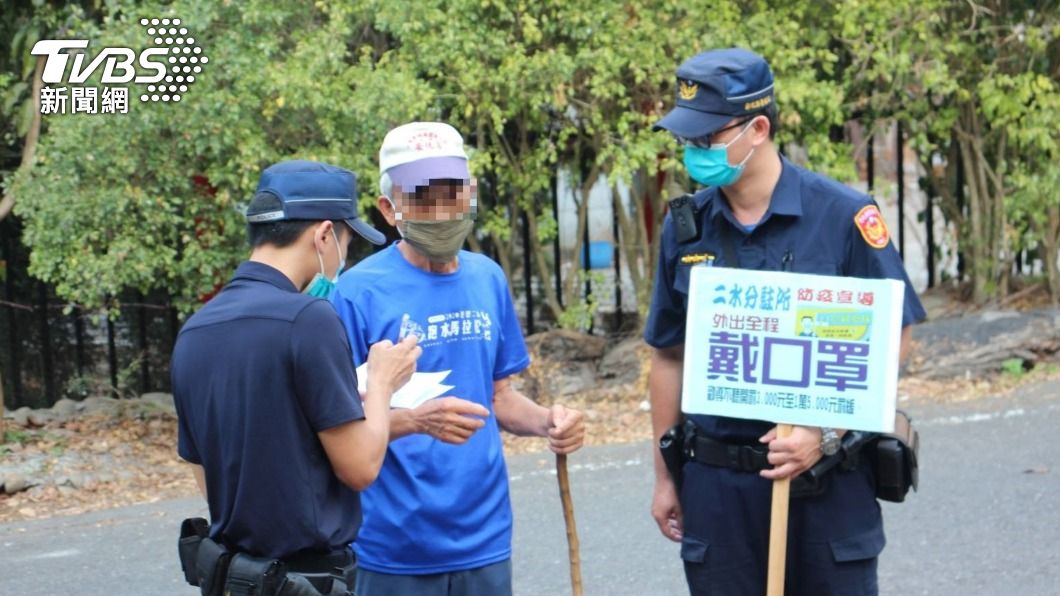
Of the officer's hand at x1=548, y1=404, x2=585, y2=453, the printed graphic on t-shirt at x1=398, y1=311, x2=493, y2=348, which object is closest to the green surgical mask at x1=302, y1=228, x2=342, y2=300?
the printed graphic on t-shirt at x1=398, y1=311, x2=493, y2=348

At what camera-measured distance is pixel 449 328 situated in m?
3.55

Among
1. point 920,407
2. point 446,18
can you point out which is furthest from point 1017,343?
point 446,18

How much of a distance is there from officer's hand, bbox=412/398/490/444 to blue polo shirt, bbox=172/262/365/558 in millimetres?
380

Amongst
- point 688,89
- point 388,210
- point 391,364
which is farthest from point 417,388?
point 688,89

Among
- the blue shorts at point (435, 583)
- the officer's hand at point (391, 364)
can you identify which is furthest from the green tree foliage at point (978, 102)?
the officer's hand at point (391, 364)

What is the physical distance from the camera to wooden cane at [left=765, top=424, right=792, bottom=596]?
10.8 feet

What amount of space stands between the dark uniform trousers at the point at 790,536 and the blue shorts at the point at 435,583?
20.3 inches

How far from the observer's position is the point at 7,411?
890cm

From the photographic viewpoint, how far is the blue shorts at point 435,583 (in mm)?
3537

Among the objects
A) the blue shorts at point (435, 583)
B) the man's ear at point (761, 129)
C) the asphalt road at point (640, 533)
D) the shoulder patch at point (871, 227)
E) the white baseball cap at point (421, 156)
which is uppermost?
the man's ear at point (761, 129)

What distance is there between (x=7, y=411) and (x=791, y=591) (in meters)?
6.72

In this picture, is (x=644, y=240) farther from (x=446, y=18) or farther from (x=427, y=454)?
(x=427, y=454)

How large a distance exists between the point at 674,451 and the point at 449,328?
0.66 metres

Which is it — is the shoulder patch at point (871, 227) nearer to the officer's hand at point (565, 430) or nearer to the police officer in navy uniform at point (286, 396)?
the officer's hand at point (565, 430)
